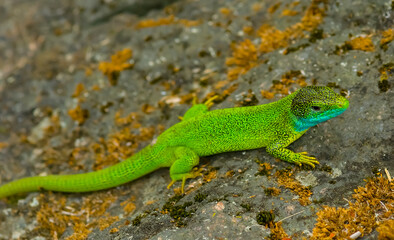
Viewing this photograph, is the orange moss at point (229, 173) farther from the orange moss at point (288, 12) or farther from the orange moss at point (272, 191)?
the orange moss at point (288, 12)

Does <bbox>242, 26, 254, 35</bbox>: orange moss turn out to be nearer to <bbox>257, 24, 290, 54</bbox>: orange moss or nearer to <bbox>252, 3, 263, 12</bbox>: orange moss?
<bbox>257, 24, 290, 54</bbox>: orange moss

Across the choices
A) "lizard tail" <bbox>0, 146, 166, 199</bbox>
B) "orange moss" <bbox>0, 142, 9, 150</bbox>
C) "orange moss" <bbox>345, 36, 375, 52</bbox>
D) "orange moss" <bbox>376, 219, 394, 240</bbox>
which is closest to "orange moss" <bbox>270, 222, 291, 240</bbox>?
"orange moss" <bbox>376, 219, 394, 240</bbox>

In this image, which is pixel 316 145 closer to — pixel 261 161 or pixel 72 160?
pixel 261 161

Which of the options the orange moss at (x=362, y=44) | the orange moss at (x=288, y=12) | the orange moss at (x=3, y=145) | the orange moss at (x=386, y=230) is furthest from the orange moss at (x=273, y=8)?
the orange moss at (x=3, y=145)

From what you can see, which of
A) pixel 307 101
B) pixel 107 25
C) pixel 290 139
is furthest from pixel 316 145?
pixel 107 25

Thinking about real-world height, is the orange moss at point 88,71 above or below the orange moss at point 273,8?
below

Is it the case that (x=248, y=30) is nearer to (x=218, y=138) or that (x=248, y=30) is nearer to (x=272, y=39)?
(x=272, y=39)
